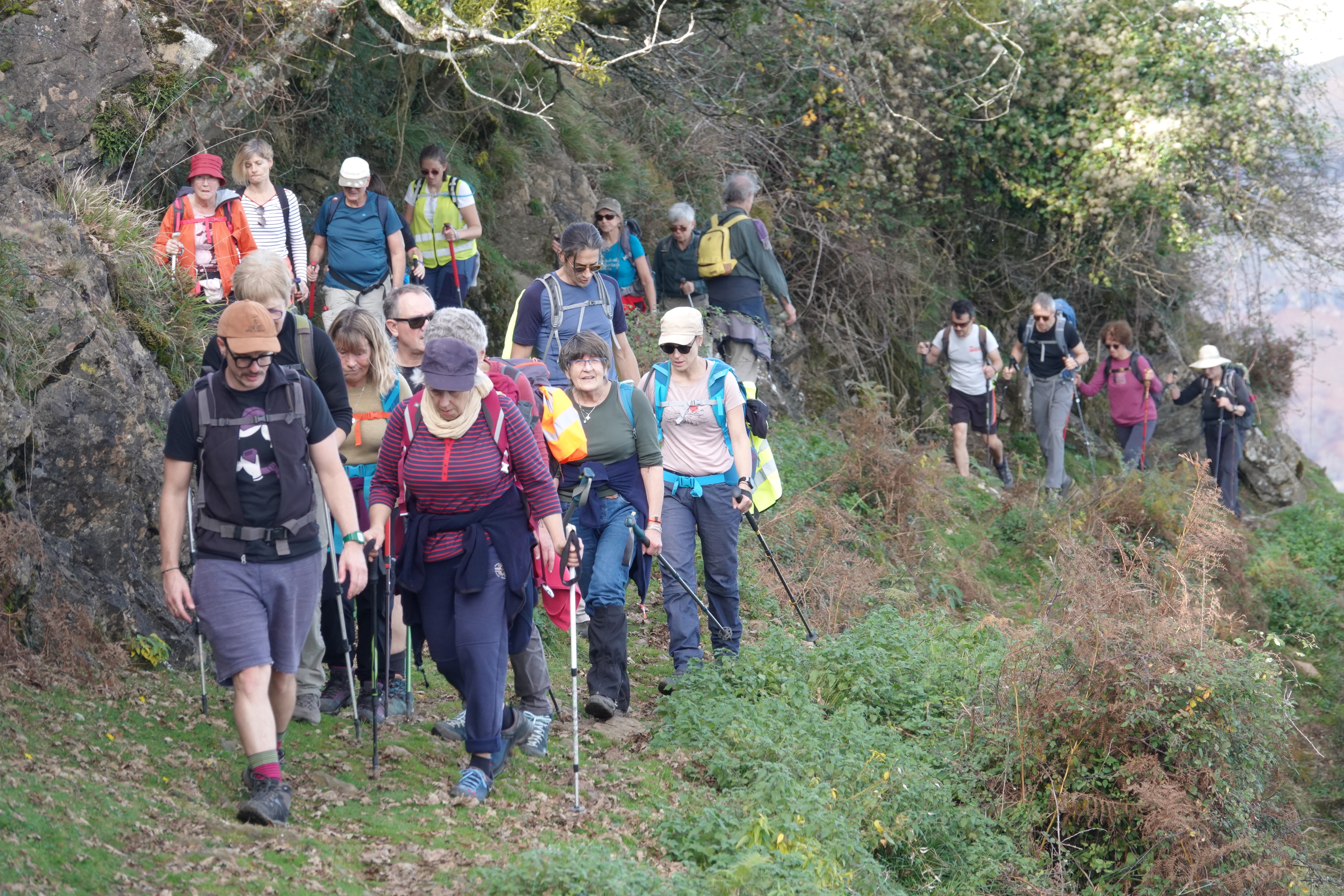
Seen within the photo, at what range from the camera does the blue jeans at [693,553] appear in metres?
7.14

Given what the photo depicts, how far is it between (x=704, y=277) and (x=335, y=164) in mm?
3531

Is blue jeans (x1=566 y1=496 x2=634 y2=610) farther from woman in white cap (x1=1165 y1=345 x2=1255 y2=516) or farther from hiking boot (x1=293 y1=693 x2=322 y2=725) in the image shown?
woman in white cap (x1=1165 y1=345 x2=1255 y2=516)

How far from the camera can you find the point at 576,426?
20.2 feet

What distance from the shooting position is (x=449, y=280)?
10555 mm

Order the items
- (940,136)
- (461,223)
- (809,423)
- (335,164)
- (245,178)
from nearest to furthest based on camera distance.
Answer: (245,178) → (461,223) → (335,164) → (809,423) → (940,136)

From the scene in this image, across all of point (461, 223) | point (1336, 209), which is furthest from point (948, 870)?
→ point (1336, 209)

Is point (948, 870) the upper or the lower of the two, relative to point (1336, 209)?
lower

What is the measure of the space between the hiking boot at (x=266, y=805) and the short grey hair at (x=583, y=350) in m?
2.53

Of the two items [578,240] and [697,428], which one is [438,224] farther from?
[697,428]

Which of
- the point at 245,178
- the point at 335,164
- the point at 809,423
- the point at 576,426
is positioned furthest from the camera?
the point at 809,423

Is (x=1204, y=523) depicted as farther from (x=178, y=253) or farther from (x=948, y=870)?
(x=178, y=253)

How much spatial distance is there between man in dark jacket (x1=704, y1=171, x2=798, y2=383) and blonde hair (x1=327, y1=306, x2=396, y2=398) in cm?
574

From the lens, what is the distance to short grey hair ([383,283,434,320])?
6.36 m

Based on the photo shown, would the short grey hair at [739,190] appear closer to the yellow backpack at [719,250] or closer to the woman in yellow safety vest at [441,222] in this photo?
the yellow backpack at [719,250]
